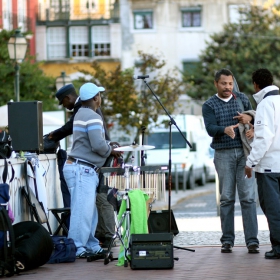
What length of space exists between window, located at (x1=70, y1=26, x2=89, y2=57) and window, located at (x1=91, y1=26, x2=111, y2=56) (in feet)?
1.44

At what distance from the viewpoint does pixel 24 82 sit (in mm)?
32062

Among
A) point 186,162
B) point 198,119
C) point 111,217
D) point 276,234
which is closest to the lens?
point 276,234

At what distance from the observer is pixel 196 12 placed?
53938 mm

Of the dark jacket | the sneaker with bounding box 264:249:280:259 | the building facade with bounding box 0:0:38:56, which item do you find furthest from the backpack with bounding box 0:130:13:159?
the building facade with bounding box 0:0:38:56

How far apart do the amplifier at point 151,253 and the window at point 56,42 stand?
44.4 metres

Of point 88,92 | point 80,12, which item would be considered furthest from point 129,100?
point 80,12

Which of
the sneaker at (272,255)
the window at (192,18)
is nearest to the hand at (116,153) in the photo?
the sneaker at (272,255)

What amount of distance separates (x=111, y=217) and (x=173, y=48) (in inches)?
1648

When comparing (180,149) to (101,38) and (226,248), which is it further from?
(226,248)

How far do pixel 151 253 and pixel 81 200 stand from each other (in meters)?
1.42

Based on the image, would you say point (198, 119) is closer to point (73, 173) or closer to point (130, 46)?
point (130, 46)

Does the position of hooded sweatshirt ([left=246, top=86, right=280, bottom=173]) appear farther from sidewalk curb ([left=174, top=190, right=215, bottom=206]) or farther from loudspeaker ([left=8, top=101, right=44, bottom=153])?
sidewalk curb ([left=174, top=190, right=215, bottom=206])

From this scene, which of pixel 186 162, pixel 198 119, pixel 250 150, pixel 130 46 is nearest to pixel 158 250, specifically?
pixel 250 150

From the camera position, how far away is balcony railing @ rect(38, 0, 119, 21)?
53.8 m
